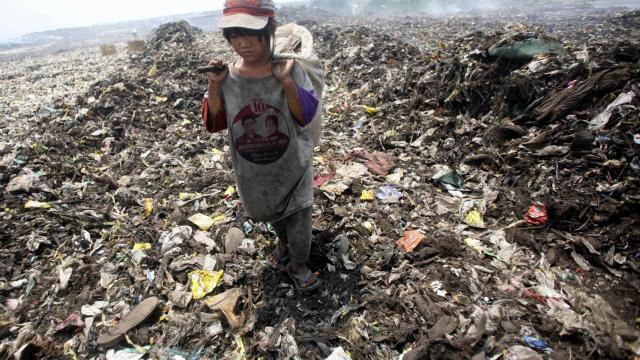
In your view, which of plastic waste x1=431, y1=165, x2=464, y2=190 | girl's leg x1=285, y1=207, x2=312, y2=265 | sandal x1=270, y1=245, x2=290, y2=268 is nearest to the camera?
girl's leg x1=285, y1=207, x2=312, y2=265

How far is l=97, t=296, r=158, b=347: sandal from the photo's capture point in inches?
90.9

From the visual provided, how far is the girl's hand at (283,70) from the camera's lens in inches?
65.8

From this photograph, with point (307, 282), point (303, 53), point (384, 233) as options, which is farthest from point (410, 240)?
point (303, 53)

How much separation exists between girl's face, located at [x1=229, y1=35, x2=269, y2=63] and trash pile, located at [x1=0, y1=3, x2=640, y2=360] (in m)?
1.72

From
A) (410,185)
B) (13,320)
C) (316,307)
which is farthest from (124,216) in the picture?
(410,185)

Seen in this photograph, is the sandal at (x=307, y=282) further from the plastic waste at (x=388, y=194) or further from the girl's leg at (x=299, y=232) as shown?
the plastic waste at (x=388, y=194)

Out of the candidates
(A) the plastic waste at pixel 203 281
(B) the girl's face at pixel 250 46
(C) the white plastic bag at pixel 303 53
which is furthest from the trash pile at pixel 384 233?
(B) the girl's face at pixel 250 46

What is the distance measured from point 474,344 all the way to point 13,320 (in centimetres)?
328

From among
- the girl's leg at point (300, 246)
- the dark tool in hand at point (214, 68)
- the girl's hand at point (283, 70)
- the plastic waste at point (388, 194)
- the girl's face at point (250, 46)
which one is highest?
the girl's face at point (250, 46)

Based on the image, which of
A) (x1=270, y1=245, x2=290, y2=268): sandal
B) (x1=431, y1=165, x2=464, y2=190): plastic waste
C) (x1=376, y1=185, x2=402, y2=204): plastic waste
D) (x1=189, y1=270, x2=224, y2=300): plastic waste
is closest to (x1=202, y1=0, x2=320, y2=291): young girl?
(x1=270, y1=245, x2=290, y2=268): sandal

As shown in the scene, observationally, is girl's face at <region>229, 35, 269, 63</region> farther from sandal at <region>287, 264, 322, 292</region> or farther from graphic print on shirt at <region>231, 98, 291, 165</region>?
sandal at <region>287, 264, 322, 292</region>

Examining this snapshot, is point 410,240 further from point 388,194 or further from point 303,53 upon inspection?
point 303,53

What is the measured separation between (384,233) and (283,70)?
Result: 2009mm

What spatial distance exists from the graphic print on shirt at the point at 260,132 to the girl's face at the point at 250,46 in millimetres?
217
